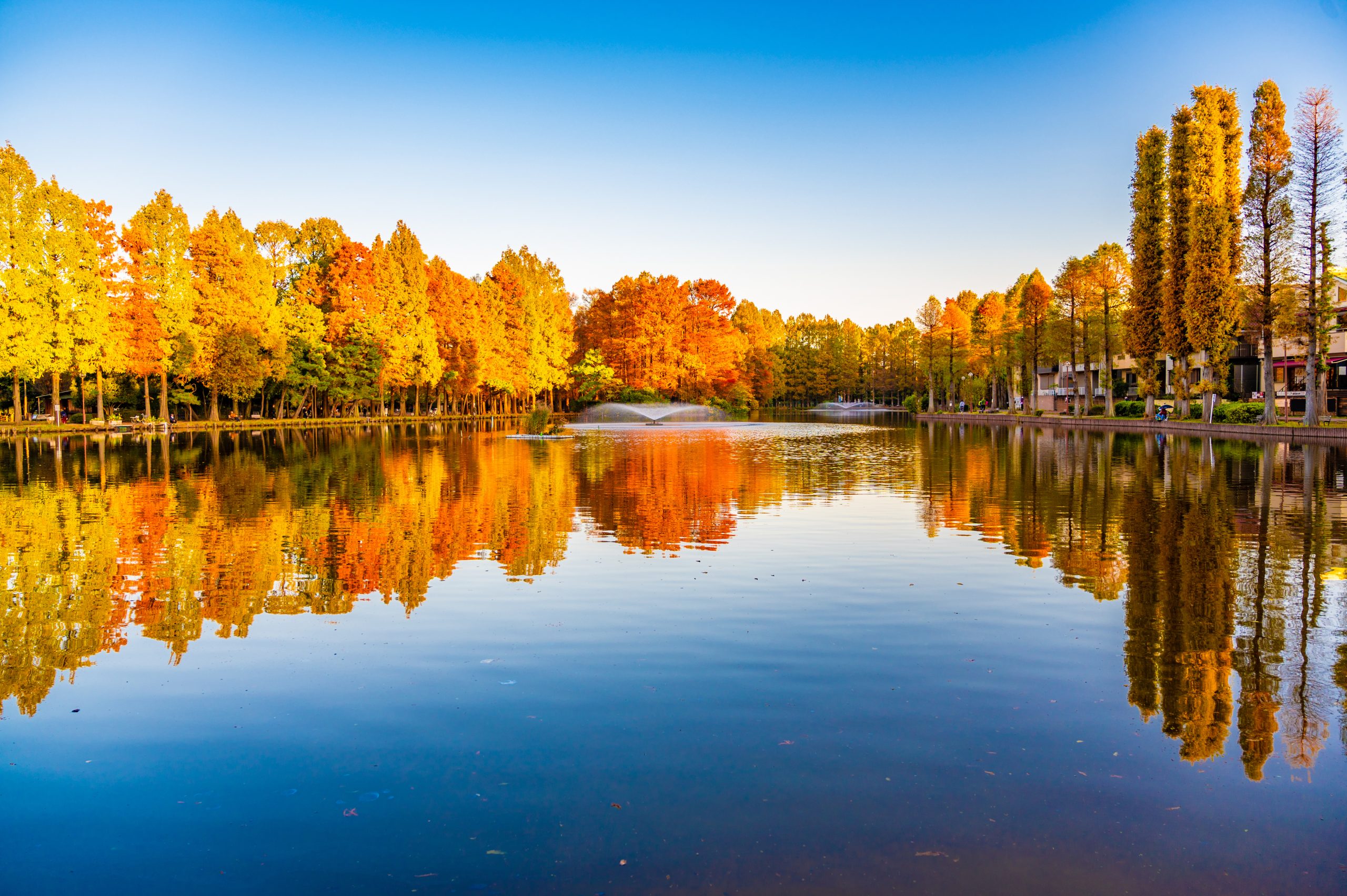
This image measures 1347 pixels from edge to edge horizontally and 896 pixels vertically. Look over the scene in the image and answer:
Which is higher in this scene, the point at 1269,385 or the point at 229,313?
the point at 229,313

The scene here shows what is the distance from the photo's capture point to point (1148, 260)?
5256 cm

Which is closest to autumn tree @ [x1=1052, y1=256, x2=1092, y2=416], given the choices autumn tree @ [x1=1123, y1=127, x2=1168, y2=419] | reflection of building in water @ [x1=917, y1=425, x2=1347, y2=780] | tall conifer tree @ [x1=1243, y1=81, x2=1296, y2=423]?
autumn tree @ [x1=1123, y1=127, x2=1168, y2=419]

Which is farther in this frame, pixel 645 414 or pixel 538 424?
pixel 645 414

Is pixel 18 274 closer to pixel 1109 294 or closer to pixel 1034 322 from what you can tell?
pixel 1109 294

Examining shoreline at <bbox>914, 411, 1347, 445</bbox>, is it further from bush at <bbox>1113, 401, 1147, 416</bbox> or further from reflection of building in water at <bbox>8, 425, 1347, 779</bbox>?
reflection of building in water at <bbox>8, 425, 1347, 779</bbox>

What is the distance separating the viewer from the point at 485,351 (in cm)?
7325

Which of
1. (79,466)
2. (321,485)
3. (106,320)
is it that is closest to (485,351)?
(106,320)

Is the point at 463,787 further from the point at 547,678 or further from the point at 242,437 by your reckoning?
the point at 242,437

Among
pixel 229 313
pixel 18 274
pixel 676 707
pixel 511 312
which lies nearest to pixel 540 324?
pixel 511 312

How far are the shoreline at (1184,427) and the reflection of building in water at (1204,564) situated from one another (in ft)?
41.2

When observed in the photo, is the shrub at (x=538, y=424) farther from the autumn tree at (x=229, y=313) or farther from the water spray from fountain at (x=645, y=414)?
the water spray from fountain at (x=645, y=414)

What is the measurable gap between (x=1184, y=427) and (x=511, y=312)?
172 feet

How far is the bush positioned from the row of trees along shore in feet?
4.96

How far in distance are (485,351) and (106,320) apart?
89.1 feet
